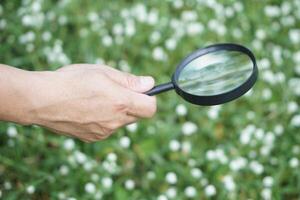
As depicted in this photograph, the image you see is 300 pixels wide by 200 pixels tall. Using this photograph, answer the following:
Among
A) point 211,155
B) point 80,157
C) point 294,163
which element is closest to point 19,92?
point 80,157

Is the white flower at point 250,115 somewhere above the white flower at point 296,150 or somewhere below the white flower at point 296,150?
above

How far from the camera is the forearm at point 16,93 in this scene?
1.67 meters

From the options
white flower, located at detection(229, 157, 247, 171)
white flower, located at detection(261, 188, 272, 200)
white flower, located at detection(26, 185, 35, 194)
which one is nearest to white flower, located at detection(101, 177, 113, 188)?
white flower, located at detection(26, 185, 35, 194)

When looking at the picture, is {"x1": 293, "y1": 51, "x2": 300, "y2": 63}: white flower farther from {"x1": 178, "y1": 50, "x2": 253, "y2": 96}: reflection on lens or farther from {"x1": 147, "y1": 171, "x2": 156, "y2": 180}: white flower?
{"x1": 178, "y1": 50, "x2": 253, "y2": 96}: reflection on lens

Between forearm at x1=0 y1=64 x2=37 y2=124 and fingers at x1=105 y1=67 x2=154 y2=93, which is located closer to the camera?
forearm at x1=0 y1=64 x2=37 y2=124

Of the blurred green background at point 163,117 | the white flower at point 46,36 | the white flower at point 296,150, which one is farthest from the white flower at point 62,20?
the white flower at point 296,150

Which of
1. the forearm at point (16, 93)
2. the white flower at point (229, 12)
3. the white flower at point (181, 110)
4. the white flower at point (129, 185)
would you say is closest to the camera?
the forearm at point (16, 93)

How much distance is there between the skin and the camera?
1.68 metres

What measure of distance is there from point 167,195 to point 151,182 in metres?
0.10

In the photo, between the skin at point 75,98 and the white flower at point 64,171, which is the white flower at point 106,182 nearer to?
the white flower at point 64,171

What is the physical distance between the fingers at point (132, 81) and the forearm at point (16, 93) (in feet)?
0.74

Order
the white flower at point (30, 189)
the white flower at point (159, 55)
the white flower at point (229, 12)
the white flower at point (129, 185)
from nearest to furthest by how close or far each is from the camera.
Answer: the white flower at point (30, 189), the white flower at point (129, 185), the white flower at point (159, 55), the white flower at point (229, 12)

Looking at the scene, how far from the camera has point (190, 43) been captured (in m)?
3.01

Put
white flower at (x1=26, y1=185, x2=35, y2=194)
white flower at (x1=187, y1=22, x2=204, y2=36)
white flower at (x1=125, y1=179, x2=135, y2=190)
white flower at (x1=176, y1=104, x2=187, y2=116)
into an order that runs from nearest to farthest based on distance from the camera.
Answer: white flower at (x1=26, y1=185, x2=35, y2=194) → white flower at (x1=125, y1=179, x2=135, y2=190) → white flower at (x1=176, y1=104, x2=187, y2=116) → white flower at (x1=187, y1=22, x2=204, y2=36)
